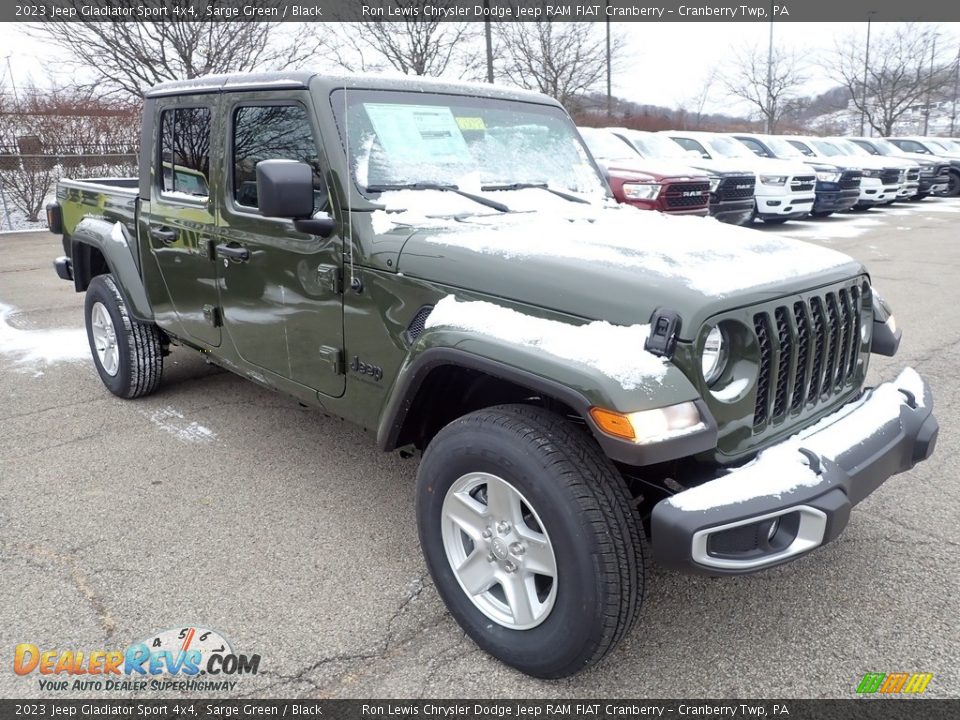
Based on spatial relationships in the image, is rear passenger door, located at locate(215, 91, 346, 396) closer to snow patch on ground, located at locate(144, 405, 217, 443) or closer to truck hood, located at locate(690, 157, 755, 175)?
snow patch on ground, located at locate(144, 405, 217, 443)

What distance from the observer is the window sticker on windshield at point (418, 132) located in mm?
3093

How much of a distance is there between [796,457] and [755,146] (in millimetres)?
16634

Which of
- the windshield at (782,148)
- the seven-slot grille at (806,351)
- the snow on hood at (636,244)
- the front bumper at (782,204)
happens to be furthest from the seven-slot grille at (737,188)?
the seven-slot grille at (806,351)

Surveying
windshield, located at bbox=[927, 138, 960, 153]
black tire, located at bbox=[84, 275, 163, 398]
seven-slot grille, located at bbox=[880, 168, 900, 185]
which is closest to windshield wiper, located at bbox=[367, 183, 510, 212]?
black tire, located at bbox=[84, 275, 163, 398]

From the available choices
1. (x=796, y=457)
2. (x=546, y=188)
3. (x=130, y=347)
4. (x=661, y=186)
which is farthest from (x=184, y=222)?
(x=661, y=186)

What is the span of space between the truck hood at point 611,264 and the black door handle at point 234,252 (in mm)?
892

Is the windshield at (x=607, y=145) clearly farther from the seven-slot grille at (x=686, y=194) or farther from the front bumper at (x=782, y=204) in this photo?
the front bumper at (x=782, y=204)

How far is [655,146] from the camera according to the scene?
44.5ft

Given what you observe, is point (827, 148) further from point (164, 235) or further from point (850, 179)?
point (164, 235)

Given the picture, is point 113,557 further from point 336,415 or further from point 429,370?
point 429,370

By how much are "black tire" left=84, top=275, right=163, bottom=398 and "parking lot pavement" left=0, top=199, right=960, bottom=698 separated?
18 centimetres

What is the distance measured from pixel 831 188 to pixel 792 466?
49.6 ft

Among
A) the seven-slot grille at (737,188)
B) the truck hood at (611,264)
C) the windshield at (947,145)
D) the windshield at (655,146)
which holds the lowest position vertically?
the truck hood at (611,264)

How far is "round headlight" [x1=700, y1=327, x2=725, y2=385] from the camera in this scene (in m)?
2.21
